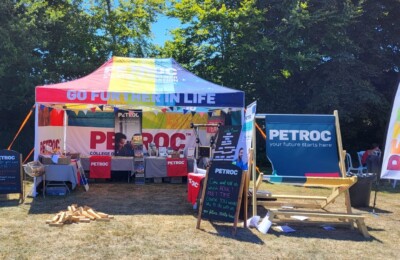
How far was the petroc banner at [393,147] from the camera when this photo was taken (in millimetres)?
6871

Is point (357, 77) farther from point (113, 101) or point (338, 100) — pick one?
point (113, 101)

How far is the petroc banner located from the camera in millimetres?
6871

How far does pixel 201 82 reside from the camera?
32.8 ft

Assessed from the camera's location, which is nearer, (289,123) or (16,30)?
(289,123)

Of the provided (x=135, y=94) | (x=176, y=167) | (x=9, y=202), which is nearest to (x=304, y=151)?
(x=135, y=94)

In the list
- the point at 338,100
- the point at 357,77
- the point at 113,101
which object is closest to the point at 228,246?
the point at 113,101

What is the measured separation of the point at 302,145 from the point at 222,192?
1560mm

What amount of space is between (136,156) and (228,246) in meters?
6.53

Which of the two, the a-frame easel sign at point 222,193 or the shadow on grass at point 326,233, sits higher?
the a-frame easel sign at point 222,193

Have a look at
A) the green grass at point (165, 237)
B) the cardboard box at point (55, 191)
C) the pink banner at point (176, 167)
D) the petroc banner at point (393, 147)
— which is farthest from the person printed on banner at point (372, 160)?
the cardboard box at point (55, 191)

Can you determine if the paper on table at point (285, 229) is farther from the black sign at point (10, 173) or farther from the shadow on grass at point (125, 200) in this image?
the black sign at point (10, 173)

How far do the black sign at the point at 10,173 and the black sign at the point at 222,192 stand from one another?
13.4 ft

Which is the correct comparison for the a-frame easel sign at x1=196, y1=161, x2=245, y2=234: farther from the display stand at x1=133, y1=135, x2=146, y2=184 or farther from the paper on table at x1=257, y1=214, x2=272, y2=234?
the display stand at x1=133, y1=135, x2=146, y2=184

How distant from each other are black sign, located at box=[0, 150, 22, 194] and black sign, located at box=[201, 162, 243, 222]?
4.10 meters
